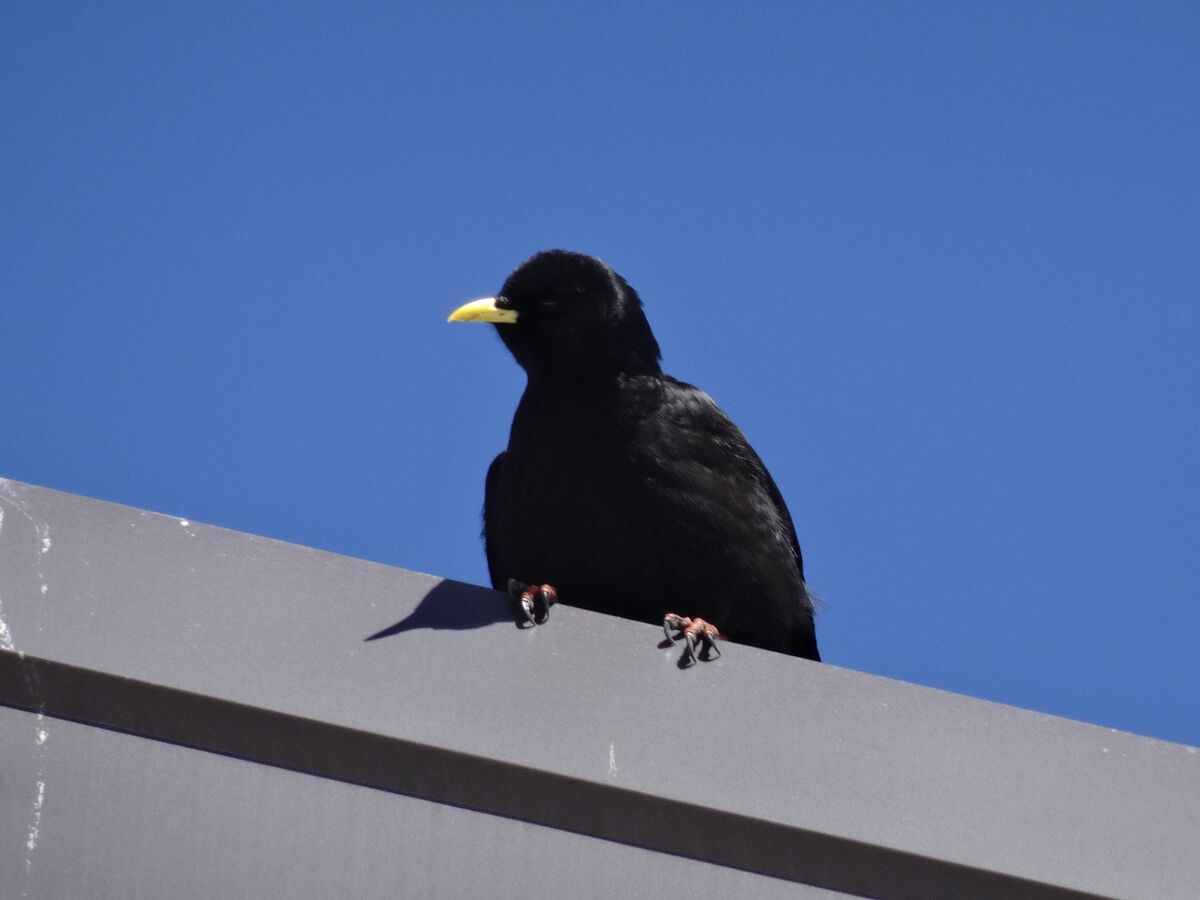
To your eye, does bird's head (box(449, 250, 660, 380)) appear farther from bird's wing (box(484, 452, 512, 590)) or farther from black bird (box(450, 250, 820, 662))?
bird's wing (box(484, 452, 512, 590))

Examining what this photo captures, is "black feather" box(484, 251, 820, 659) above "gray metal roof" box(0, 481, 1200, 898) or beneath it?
above

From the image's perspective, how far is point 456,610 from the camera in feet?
10.3

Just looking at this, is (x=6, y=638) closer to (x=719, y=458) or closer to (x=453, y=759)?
(x=453, y=759)

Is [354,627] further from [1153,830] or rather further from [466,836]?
[1153,830]

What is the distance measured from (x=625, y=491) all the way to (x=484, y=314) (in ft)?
3.62

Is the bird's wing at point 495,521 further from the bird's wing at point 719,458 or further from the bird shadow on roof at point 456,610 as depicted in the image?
the bird shadow on roof at point 456,610

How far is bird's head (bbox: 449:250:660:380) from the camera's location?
209 inches

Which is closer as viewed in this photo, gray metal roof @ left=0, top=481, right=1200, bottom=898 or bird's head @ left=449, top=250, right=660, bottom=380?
gray metal roof @ left=0, top=481, right=1200, bottom=898

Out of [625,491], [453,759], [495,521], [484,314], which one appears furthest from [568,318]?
[453,759]

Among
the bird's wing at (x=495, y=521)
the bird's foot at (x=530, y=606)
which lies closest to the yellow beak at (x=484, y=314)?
the bird's wing at (x=495, y=521)

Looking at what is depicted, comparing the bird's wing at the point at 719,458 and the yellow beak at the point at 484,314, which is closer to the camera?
the bird's wing at the point at 719,458

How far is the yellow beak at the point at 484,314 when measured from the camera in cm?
542

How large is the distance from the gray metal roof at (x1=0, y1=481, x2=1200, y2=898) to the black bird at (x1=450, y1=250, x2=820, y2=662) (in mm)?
1347

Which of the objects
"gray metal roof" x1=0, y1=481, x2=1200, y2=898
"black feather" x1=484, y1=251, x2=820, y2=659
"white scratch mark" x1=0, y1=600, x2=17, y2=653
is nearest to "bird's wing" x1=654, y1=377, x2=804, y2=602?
"black feather" x1=484, y1=251, x2=820, y2=659
